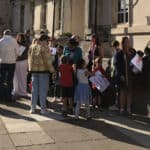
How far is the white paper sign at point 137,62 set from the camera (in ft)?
34.9

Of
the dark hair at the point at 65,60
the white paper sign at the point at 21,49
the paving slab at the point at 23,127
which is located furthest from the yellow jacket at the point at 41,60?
the white paper sign at the point at 21,49

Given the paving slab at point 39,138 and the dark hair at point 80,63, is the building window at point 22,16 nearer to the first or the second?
the dark hair at point 80,63

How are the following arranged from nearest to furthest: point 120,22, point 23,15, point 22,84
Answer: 1. point 22,84
2. point 120,22
3. point 23,15

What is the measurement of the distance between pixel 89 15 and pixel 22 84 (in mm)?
6555

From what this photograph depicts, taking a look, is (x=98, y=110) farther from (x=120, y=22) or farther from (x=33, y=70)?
(x=120, y=22)

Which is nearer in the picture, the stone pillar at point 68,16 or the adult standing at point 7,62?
the adult standing at point 7,62

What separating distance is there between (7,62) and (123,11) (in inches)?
255

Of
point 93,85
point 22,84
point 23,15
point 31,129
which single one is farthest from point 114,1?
point 23,15

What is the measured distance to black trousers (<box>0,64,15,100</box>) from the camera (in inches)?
499

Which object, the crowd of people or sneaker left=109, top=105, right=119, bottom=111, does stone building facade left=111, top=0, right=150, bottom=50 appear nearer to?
the crowd of people

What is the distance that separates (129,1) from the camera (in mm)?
16734

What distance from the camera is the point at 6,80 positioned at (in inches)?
505

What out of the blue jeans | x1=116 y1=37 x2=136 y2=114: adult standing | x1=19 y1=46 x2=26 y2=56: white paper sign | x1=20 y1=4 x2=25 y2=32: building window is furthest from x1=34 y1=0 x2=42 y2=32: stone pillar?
x1=116 y1=37 x2=136 y2=114: adult standing

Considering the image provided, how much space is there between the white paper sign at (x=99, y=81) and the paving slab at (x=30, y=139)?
2706 mm
